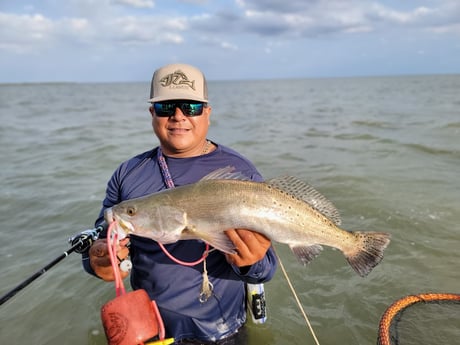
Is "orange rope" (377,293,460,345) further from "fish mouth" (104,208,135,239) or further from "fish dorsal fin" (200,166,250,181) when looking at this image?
"fish mouth" (104,208,135,239)

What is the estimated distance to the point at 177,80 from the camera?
318 cm

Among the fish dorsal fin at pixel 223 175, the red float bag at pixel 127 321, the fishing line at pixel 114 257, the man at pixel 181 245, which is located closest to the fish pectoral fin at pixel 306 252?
the man at pixel 181 245

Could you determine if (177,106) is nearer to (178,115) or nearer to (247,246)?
(178,115)

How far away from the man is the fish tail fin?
66cm

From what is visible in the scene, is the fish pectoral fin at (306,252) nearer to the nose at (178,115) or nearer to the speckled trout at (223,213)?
the speckled trout at (223,213)

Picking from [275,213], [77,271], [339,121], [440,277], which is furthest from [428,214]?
[339,121]

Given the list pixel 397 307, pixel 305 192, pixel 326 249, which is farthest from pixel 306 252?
pixel 326 249

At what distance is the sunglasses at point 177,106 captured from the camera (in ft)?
10.4

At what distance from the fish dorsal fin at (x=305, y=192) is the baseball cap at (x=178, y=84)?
3.33ft

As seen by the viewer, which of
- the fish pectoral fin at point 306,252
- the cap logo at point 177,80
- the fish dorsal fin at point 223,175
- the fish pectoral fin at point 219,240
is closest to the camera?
the fish pectoral fin at point 219,240

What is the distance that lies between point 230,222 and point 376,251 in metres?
1.26

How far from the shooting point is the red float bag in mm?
2402

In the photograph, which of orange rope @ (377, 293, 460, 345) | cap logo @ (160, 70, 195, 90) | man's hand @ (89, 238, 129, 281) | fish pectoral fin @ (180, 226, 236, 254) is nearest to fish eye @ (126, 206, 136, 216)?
man's hand @ (89, 238, 129, 281)

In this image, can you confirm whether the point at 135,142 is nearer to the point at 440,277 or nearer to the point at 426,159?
the point at 426,159
